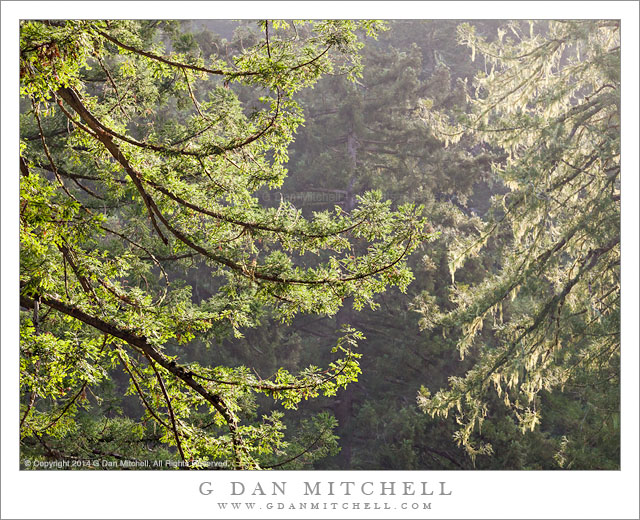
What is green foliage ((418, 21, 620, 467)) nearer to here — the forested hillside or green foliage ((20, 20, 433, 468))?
the forested hillside

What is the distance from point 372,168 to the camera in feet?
39.8

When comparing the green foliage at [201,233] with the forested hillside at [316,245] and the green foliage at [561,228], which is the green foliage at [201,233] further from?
the green foliage at [561,228]

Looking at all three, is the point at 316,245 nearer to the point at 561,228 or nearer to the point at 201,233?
the point at 201,233

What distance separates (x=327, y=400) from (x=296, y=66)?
9346 millimetres

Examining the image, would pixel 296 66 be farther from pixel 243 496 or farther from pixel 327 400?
pixel 327 400

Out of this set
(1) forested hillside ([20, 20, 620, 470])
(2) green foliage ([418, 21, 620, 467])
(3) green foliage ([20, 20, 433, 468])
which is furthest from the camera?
(2) green foliage ([418, 21, 620, 467])

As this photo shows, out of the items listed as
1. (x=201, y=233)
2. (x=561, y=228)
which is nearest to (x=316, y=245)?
(x=201, y=233)

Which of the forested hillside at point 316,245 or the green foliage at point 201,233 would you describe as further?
the forested hillside at point 316,245

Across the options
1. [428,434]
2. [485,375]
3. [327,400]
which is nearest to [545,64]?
[485,375]

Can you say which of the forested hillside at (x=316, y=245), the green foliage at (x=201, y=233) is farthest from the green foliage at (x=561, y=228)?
the green foliage at (x=201, y=233)

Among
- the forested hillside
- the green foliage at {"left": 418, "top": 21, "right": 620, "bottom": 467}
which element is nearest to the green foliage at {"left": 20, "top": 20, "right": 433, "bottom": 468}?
the forested hillside

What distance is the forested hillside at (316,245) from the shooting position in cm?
314

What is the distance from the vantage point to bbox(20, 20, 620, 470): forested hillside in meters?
3.14

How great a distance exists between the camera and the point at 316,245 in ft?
11.0
